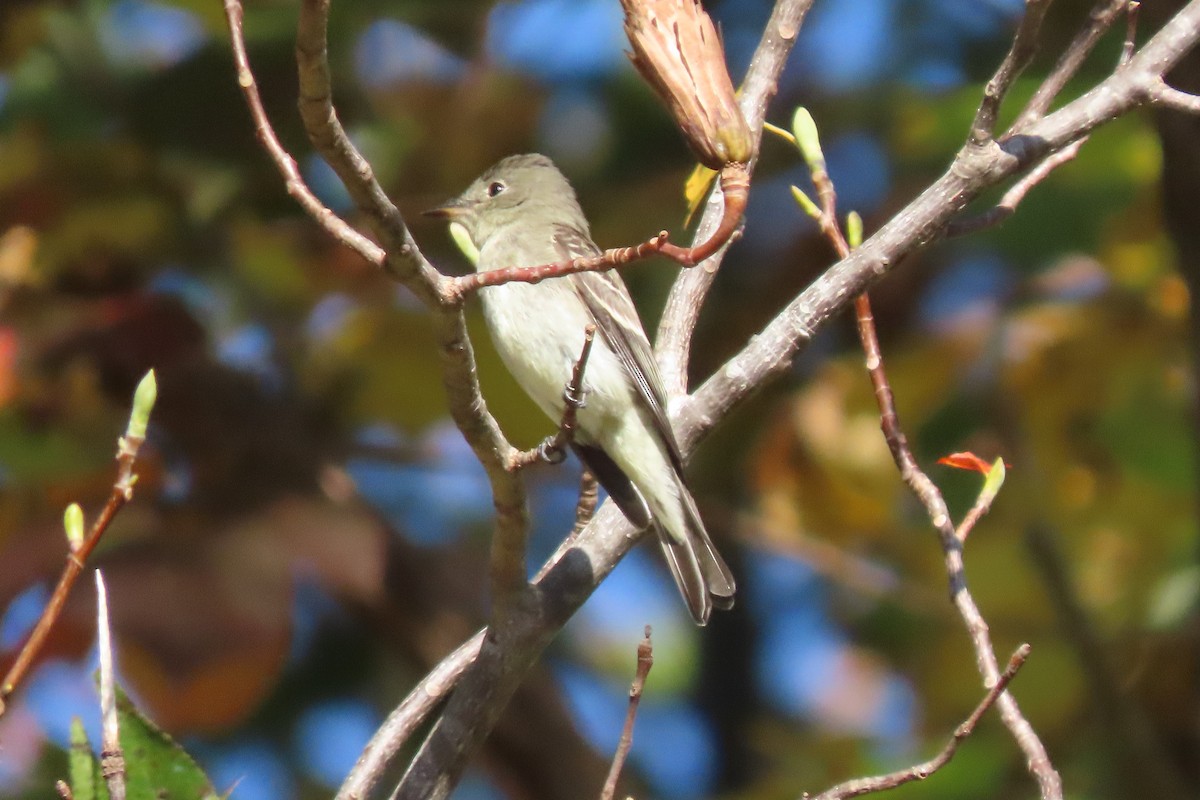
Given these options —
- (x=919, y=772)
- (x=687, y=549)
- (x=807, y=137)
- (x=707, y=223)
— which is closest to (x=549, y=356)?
(x=687, y=549)

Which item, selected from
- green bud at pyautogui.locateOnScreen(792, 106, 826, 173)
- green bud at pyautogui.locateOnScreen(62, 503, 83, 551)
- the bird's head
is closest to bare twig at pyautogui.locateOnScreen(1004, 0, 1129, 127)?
green bud at pyautogui.locateOnScreen(792, 106, 826, 173)

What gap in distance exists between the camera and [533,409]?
12.6 ft

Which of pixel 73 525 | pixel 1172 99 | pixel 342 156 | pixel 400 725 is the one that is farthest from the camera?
pixel 400 725

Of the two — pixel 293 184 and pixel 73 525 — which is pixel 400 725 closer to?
pixel 73 525

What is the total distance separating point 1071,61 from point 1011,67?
1.11 feet

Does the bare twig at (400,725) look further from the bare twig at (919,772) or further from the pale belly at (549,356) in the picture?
the pale belly at (549,356)

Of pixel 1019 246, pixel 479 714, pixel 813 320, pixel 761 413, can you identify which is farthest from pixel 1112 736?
pixel 479 714

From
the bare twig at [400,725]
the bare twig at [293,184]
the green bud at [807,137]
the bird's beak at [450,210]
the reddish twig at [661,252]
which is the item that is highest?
the bare twig at [293,184]

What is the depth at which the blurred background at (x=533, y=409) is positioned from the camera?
3439 millimetres

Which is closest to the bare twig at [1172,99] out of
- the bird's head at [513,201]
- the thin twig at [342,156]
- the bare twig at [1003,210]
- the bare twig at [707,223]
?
the bare twig at [1003,210]

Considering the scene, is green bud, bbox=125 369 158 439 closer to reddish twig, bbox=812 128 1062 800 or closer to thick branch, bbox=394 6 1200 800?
thick branch, bbox=394 6 1200 800

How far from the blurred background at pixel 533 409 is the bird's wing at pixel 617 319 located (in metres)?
0.25

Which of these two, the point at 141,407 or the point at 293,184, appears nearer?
the point at 293,184

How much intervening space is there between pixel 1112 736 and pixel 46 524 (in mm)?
2518
